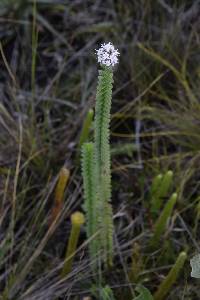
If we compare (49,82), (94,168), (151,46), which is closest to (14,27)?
(49,82)

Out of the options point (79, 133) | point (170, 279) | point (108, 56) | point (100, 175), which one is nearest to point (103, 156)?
point (100, 175)

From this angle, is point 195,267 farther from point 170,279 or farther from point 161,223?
point 161,223

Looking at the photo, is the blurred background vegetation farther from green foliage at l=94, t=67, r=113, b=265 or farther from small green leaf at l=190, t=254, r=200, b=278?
small green leaf at l=190, t=254, r=200, b=278

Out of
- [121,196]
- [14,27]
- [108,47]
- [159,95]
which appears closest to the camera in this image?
[108,47]

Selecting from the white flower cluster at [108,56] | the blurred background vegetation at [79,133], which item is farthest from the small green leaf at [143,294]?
the white flower cluster at [108,56]

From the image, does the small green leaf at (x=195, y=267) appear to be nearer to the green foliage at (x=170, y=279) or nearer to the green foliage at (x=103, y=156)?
the green foliage at (x=170, y=279)

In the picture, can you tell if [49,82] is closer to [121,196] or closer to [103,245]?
[121,196]
